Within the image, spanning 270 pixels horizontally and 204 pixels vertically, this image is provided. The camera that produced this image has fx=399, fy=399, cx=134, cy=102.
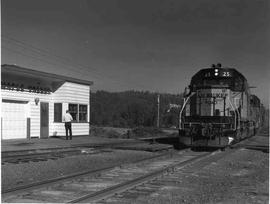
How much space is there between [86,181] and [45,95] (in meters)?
16.2

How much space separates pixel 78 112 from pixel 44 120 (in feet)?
10.6

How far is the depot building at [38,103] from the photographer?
21109 millimetres

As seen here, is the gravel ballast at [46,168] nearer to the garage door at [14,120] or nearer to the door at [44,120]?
the garage door at [14,120]

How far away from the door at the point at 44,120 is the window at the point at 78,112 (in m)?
1.94

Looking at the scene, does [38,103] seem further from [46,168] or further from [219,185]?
[219,185]

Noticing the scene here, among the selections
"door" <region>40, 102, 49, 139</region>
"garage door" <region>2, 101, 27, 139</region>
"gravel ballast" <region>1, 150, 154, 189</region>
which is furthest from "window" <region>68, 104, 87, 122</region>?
"gravel ballast" <region>1, 150, 154, 189</region>

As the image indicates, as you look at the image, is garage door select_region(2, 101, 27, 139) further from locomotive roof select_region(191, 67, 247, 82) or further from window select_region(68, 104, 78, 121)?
locomotive roof select_region(191, 67, 247, 82)

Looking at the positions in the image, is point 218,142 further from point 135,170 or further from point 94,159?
point 135,170

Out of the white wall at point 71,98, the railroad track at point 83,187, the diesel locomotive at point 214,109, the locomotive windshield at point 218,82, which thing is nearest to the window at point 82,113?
the white wall at point 71,98

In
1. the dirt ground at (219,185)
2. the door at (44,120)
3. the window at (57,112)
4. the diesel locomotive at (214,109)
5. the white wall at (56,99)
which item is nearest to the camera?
the dirt ground at (219,185)

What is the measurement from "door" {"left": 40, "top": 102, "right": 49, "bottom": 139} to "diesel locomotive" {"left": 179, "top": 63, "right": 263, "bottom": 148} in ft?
30.6

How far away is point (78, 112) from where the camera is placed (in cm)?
2631

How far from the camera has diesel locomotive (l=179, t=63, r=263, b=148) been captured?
16.7 metres

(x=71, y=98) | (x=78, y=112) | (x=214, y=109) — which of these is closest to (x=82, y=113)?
(x=78, y=112)
